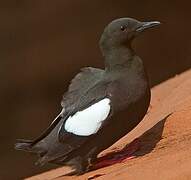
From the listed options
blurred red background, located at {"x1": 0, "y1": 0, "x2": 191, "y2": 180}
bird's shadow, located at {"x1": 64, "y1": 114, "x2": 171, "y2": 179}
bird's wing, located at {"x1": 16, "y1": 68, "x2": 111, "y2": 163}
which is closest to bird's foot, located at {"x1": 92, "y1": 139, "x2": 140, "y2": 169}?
bird's shadow, located at {"x1": 64, "y1": 114, "x2": 171, "y2": 179}

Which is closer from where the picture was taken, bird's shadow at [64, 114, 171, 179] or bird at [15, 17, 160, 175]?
bird at [15, 17, 160, 175]

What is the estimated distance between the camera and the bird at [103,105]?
5.18 m

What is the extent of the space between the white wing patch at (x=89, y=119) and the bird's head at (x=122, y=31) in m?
0.48

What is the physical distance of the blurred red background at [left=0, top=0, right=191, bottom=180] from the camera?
1255 centimetres

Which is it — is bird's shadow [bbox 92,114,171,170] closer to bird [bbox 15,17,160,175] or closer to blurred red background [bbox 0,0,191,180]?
bird [bbox 15,17,160,175]

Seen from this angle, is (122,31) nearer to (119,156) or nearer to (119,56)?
(119,56)

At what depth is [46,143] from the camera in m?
5.54

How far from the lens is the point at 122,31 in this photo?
535 cm

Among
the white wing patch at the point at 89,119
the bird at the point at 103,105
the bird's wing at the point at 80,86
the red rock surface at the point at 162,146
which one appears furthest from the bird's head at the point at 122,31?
the red rock surface at the point at 162,146

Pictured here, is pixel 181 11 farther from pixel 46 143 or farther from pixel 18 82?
pixel 46 143

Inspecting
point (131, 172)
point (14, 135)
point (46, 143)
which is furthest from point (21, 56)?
point (131, 172)

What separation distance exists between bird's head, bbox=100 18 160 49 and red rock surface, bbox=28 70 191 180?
69 centimetres

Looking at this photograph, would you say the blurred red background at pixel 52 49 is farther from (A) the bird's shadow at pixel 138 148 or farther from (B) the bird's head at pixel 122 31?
(B) the bird's head at pixel 122 31

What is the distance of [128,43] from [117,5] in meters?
7.94
